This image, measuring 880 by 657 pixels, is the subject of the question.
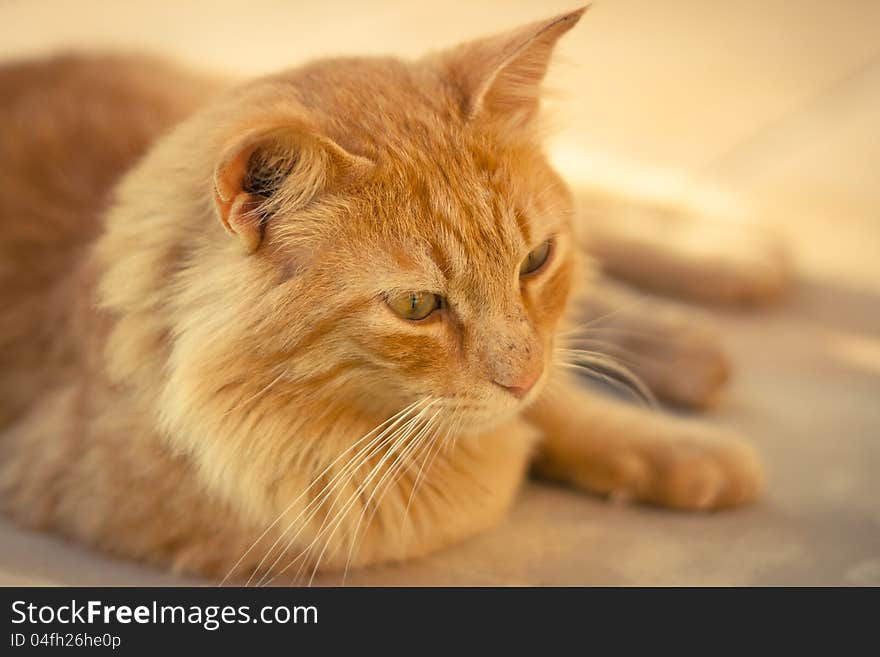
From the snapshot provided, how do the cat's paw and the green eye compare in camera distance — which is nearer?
the green eye

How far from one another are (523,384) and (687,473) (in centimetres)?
52

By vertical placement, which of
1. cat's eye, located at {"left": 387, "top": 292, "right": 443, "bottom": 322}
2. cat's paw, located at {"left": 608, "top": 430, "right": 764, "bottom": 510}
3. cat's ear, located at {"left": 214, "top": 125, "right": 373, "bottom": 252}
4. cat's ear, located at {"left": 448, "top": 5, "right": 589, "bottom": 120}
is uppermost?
cat's ear, located at {"left": 448, "top": 5, "right": 589, "bottom": 120}

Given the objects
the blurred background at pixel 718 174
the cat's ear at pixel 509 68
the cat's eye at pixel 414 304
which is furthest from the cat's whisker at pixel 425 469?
the cat's ear at pixel 509 68

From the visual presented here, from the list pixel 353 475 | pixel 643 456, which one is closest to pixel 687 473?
pixel 643 456

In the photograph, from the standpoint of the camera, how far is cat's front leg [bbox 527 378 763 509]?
172 centimetres

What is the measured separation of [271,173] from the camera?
1.24m

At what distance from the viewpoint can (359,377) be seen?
1339mm

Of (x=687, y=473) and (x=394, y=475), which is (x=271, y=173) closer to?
(x=394, y=475)

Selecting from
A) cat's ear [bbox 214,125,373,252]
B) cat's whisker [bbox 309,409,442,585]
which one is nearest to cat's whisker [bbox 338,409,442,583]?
cat's whisker [bbox 309,409,442,585]

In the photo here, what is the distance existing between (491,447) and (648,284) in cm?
98

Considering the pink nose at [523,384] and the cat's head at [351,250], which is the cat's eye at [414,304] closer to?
the cat's head at [351,250]

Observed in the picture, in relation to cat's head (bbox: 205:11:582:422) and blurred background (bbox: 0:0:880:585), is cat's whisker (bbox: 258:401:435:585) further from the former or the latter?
blurred background (bbox: 0:0:880:585)

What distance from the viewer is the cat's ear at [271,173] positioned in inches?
45.9

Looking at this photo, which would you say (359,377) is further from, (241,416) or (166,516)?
(166,516)
